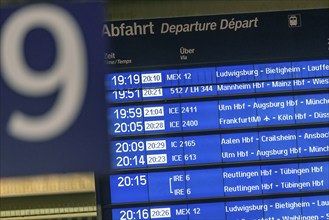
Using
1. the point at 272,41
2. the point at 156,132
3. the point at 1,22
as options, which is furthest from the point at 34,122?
the point at 272,41

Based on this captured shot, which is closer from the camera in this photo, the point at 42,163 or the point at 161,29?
the point at 42,163

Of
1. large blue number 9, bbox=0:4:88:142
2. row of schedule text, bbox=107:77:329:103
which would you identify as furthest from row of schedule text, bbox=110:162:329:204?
large blue number 9, bbox=0:4:88:142

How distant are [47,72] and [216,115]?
2.08 meters

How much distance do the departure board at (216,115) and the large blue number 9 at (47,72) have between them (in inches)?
76.7

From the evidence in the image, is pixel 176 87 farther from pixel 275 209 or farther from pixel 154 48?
pixel 275 209

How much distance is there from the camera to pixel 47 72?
1.45 m

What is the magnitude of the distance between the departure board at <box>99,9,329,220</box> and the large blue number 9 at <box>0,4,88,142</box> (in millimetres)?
1949

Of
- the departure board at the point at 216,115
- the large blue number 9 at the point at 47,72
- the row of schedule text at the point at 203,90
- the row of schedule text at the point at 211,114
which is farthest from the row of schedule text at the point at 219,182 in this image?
the large blue number 9 at the point at 47,72

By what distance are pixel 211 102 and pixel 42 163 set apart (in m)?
2.07

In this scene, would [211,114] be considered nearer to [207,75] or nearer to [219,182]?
[207,75]

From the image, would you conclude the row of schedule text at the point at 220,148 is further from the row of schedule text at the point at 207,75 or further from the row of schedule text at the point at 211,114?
the row of schedule text at the point at 207,75

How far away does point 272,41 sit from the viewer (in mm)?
3426

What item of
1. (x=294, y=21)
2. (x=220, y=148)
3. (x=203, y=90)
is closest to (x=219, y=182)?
(x=220, y=148)

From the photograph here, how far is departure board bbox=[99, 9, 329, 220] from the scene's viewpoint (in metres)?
3.41
